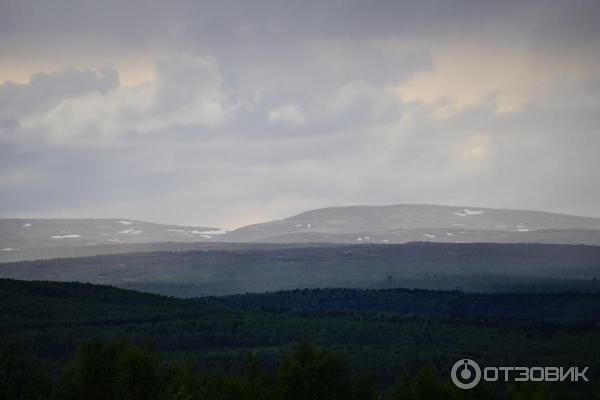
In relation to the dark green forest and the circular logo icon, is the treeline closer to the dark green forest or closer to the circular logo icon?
the dark green forest

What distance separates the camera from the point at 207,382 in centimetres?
7825

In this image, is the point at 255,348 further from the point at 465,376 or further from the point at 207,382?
the point at 207,382

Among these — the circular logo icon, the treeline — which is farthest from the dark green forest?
the circular logo icon

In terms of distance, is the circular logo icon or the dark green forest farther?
the circular logo icon

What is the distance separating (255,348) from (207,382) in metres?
68.8

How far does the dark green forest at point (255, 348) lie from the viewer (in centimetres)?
7681

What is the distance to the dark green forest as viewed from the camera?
76812 millimetres

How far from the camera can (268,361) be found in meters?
130

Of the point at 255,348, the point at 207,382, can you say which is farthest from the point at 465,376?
the point at 255,348

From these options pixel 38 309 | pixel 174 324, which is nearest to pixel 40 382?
pixel 174 324

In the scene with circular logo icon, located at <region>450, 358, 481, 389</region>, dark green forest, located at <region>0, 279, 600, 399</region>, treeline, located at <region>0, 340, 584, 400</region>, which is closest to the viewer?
treeline, located at <region>0, 340, 584, 400</region>

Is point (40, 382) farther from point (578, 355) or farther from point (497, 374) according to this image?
point (578, 355)

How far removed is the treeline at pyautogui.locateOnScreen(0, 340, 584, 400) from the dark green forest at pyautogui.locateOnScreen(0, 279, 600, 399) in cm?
9

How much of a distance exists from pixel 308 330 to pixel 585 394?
64670 mm
